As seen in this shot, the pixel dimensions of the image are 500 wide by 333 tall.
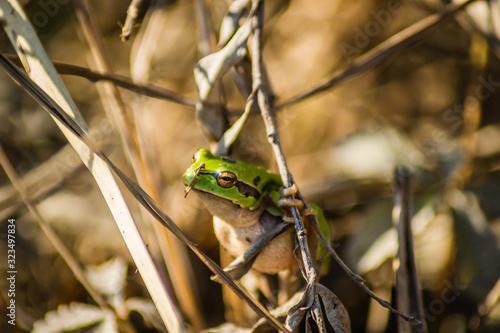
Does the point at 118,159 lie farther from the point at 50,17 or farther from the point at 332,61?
the point at 332,61

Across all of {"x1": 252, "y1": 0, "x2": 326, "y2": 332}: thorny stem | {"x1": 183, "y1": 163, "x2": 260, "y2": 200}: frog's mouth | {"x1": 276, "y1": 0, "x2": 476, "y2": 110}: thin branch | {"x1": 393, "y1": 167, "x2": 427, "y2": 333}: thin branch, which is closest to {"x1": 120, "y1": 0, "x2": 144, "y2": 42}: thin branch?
{"x1": 252, "y1": 0, "x2": 326, "y2": 332}: thorny stem

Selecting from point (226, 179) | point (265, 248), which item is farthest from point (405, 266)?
point (226, 179)

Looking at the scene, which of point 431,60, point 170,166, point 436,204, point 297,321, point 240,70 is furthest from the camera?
point 431,60

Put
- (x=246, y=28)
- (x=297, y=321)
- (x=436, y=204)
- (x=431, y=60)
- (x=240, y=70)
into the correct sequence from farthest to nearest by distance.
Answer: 1. (x=431, y=60)
2. (x=436, y=204)
3. (x=240, y=70)
4. (x=246, y=28)
5. (x=297, y=321)

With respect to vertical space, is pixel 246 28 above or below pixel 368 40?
below

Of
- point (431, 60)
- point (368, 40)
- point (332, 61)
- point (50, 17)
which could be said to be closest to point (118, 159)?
point (50, 17)

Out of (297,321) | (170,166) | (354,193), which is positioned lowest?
(297,321)

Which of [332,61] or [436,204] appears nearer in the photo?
[436,204]
